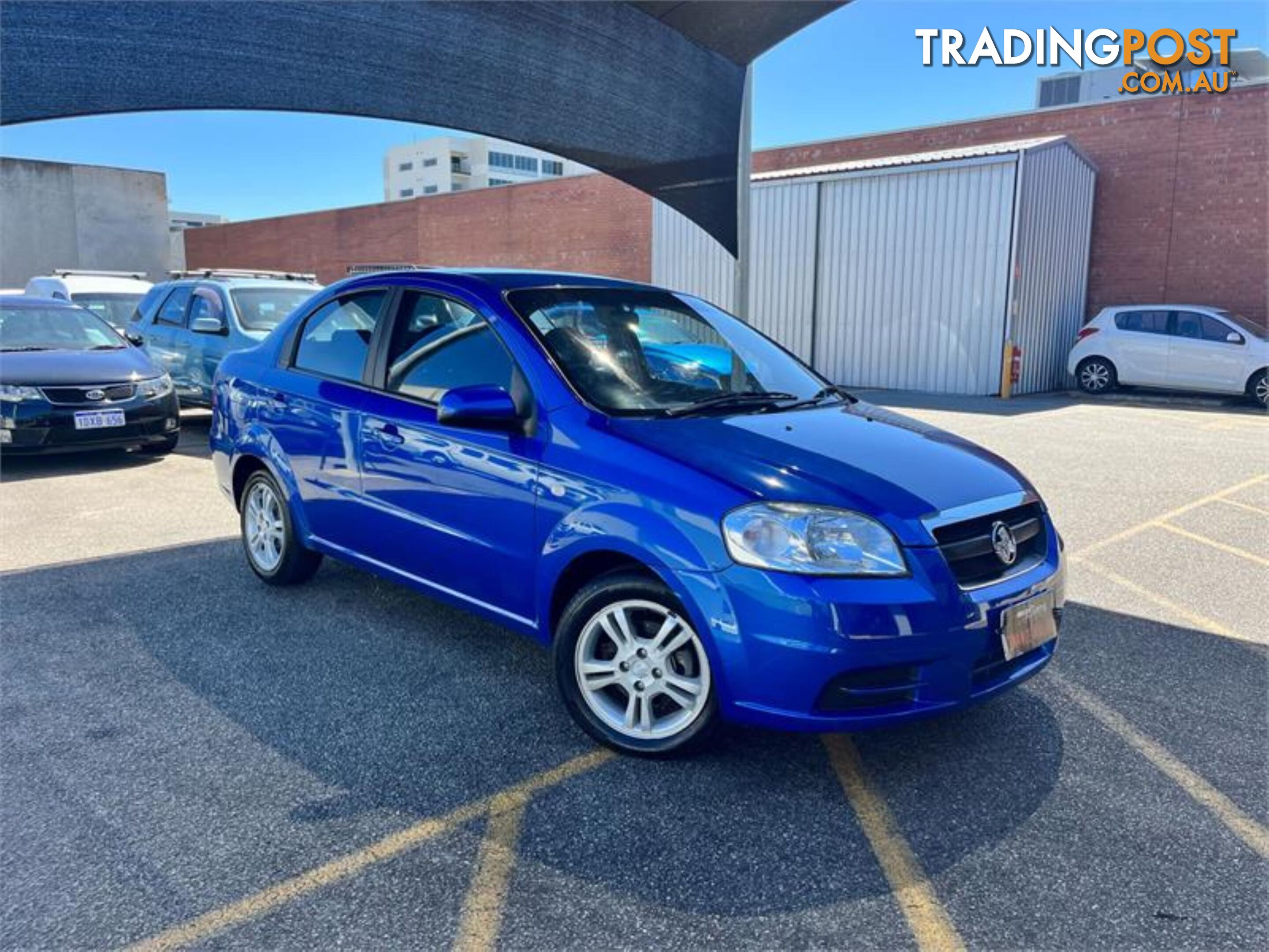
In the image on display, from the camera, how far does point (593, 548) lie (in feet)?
10.1

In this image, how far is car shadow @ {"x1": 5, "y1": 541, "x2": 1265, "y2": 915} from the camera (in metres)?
2.58

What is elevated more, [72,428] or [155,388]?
[155,388]

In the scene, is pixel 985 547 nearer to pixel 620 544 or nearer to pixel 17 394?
pixel 620 544

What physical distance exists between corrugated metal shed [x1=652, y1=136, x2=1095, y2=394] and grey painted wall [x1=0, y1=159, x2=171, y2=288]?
2143 cm

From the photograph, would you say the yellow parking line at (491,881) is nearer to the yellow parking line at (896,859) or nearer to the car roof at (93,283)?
the yellow parking line at (896,859)

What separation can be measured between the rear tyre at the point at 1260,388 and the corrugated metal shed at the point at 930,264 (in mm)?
3260

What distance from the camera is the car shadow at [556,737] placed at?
102 inches

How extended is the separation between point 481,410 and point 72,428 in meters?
6.51

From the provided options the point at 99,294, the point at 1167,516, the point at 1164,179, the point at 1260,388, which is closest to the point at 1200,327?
the point at 1260,388

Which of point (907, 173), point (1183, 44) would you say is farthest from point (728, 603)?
point (1183, 44)

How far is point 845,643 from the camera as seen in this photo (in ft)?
8.71

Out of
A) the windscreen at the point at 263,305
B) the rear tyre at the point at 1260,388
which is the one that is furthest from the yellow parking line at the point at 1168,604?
the rear tyre at the point at 1260,388

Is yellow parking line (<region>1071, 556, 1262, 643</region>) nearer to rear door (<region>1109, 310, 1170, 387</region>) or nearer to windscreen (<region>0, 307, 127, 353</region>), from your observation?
windscreen (<region>0, 307, 127, 353</region>)

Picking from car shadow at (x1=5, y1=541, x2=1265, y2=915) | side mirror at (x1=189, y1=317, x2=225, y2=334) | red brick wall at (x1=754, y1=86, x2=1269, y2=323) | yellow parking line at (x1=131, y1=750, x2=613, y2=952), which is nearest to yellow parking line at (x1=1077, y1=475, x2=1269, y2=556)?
car shadow at (x1=5, y1=541, x2=1265, y2=915)
